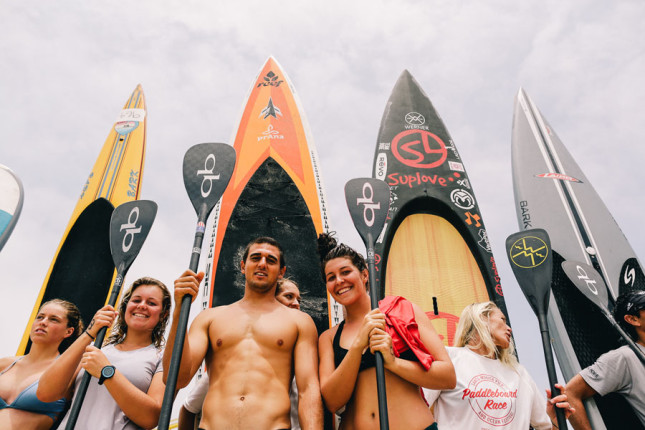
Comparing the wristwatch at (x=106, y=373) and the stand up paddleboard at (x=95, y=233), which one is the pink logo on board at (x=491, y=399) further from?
the stand up paddleboard at (x=95, y=233)

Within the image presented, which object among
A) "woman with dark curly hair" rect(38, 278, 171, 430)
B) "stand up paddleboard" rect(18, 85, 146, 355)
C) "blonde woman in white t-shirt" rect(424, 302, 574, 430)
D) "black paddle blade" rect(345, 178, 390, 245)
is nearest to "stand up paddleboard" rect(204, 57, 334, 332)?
"stand up paddleboard" rect(18, 85, 146, 355)

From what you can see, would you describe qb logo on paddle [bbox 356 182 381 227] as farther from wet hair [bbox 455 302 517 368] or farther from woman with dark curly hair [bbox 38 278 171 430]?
woman with dark curly hair [bbox 38 278 171 430]

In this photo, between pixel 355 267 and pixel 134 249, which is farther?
pixel 134 249

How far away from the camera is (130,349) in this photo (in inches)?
86.4

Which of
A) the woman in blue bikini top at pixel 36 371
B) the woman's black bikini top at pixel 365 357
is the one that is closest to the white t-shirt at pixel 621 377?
the woman's black bikini top at pixel 365 357

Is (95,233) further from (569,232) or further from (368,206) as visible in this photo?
(569,232)

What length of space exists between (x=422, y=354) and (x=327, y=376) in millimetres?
413

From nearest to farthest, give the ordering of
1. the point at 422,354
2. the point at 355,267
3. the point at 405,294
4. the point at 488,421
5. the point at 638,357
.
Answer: the point at 422,354 < the point at 488,421 < the point at 355,267 < the point at 638,357 < the point at 405,294

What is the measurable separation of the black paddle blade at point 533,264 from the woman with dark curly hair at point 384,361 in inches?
36.1

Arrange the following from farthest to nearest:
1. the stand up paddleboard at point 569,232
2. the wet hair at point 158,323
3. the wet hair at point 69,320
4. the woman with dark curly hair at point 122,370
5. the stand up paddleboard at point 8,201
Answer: the stand up paddleboard at point 569,232 → the stand up paddleboard at point 8,201 → the wet hair at point 69,320 → the wet hair at point 158,323 → the woman with dark curly hair at point 122,370

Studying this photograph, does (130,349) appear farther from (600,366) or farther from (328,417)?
(600,366)

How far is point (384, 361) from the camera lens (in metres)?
1.76

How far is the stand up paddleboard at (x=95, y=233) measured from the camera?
4.93 meters

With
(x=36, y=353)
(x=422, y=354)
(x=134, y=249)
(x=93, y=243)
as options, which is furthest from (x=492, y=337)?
(x=93, y=243)
